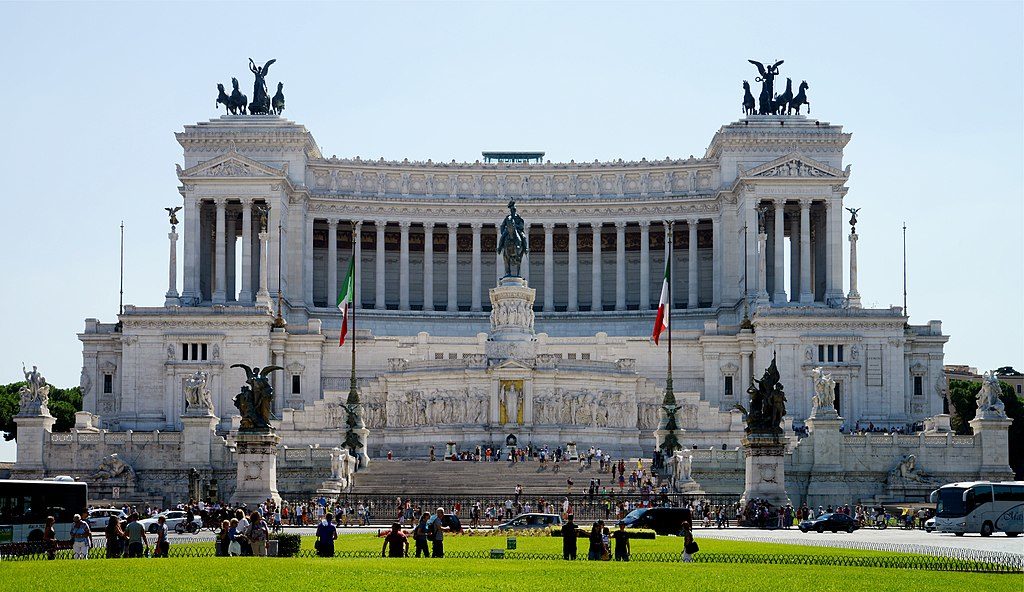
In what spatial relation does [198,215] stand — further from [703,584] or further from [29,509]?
[703,584]

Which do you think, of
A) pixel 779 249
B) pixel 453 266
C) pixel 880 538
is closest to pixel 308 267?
pixel 453 266

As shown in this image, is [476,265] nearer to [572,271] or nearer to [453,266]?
[453,266]

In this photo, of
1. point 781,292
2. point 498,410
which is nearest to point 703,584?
point 498,410

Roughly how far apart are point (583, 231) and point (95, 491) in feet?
198

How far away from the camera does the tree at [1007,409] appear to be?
126012 mm

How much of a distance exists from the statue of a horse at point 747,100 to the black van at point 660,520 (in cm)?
7555

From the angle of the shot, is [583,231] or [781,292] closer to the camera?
[781,292]

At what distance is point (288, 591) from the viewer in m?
33.6

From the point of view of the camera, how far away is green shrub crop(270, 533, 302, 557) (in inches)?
1813

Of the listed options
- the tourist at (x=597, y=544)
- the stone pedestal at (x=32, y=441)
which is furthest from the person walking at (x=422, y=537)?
the stone pedestal at (x=32, y=441)

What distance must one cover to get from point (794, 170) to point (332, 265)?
123 feet

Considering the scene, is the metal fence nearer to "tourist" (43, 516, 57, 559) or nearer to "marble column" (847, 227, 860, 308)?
"tourist" (43, 516, 57, 559)

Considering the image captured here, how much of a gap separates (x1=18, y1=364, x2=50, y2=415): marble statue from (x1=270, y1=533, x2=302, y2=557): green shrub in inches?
1731

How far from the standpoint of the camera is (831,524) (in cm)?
6725
